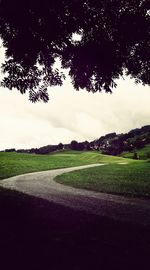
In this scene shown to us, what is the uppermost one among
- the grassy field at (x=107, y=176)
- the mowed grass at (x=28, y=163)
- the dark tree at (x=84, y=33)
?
the dark tree at (x=84, y=33)

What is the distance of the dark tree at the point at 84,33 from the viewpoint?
10.6 m

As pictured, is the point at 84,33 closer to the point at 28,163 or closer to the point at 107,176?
the point at 107,176

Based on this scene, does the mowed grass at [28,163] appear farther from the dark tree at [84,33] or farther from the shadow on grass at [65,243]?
the shadow on grass at [65,243]

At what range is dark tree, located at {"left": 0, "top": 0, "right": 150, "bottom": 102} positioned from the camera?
10.6 meters

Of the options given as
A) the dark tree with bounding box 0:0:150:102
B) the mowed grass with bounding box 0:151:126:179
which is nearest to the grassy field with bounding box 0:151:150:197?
the mowed grass with bounding box 0:151:126:179

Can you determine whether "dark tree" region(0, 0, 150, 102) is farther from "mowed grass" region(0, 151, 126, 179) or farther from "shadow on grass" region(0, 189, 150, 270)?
"mowed grass" region(0, 151, 126, 179)

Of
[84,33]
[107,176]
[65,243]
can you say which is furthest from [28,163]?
[65,243]

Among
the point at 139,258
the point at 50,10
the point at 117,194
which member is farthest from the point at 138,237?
the point at 117,194

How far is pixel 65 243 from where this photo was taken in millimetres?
6785

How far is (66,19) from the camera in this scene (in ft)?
35.9

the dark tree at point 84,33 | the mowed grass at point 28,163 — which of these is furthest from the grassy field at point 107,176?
the dark tree at point 84,33

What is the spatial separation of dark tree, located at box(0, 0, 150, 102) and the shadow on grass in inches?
248

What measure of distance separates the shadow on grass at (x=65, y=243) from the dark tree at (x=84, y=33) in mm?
6290

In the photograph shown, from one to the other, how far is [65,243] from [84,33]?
9.15 meters
